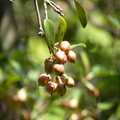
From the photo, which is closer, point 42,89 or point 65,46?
point 65,46

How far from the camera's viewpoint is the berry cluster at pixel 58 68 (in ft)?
2.36

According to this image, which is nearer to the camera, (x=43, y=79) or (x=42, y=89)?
(x=43, y=79)

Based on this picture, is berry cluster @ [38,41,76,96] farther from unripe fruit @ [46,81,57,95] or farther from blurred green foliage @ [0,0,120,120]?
blurred green foliage @ [0,0,120,120]

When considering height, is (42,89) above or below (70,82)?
below

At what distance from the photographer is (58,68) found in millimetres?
716

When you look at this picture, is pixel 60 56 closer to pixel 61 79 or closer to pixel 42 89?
pixel 61 79

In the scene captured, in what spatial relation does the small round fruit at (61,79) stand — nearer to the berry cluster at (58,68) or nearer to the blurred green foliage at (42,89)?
the berry cluster at (58,68)

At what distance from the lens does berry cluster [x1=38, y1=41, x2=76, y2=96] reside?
72 cm

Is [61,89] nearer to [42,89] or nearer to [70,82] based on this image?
[70,82]

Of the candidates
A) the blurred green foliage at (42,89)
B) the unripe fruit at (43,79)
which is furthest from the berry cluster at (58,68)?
the blurred green foliage at (42,89)

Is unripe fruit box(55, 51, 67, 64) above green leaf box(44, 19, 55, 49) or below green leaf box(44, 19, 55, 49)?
below

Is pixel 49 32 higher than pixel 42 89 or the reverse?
higher

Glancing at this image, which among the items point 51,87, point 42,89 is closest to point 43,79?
point 51,87

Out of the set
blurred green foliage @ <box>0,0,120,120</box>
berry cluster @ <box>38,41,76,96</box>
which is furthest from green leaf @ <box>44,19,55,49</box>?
blurred green foliage @ <box>0,0,120,120</box>
